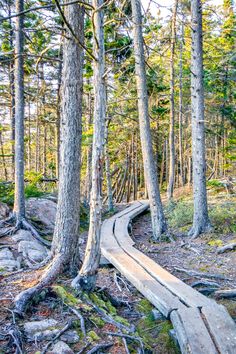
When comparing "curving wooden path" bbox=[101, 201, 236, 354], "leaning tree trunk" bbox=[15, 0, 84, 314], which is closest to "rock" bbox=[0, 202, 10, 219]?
"curving wooden path" bbox=[101, 201, 236, 354]

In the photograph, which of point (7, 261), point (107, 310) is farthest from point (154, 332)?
point (7, 261)

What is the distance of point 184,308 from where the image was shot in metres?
4.09

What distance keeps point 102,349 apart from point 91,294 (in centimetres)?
117

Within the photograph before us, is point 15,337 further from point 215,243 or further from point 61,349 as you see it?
point 215,243

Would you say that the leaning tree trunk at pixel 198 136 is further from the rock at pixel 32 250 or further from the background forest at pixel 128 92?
the rock at pixel 32 250

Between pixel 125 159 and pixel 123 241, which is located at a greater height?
pixel 125 159

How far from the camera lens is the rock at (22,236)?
788 centimetres

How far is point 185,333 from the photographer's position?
11.4 feet

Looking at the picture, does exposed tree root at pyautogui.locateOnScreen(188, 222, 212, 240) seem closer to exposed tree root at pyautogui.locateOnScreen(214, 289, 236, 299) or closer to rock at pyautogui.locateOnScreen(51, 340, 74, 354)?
exposed tree root at pyautogui.locateOnScreen(214, 289, 236, 299)

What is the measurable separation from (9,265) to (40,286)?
88.4 inches

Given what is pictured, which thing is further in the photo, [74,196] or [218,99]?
[218,99]

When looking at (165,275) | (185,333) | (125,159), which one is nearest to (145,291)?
(165,275)

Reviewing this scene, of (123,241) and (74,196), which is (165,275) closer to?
(74,196)

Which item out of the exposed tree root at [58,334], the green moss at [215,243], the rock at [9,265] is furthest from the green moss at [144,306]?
the green moss at [215,243]
